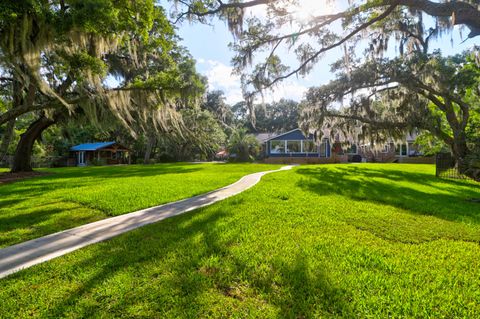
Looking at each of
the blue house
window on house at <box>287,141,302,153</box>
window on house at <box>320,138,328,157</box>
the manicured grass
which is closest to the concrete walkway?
the manicured grass

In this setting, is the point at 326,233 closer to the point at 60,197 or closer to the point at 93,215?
the point at 93,215

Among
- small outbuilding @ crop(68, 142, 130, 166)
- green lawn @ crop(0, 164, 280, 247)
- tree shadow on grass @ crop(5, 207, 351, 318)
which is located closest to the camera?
tree shadow on grass @ crop(5, 207, 351, 318)

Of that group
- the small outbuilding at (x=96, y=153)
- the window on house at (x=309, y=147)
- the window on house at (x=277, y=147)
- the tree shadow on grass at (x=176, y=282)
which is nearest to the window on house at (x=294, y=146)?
the window on house at (x=309, y=147)

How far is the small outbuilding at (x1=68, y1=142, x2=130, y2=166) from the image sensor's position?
31.1 m

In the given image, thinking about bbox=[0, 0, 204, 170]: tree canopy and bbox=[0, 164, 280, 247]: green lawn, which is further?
bbox=[0, 0, 204, 170]: tree canopy

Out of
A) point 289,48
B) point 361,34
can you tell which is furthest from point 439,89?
point 289,48

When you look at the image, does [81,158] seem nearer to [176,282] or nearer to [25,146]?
[25,146]

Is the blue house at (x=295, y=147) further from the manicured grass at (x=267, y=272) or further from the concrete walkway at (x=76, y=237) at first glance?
the manicured grass at (x=267, y=272)

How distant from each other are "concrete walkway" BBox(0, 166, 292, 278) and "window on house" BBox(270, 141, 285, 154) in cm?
2363

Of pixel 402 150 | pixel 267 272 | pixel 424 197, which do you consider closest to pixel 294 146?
pixel 402 150

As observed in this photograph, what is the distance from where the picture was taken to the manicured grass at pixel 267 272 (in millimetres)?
2191

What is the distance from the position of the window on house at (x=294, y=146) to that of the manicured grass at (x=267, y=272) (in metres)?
24.2

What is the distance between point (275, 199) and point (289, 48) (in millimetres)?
6352

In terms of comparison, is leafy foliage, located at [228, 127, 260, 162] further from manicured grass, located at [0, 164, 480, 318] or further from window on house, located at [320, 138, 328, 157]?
manicured grass, located at [0, 164, 480, 318]
